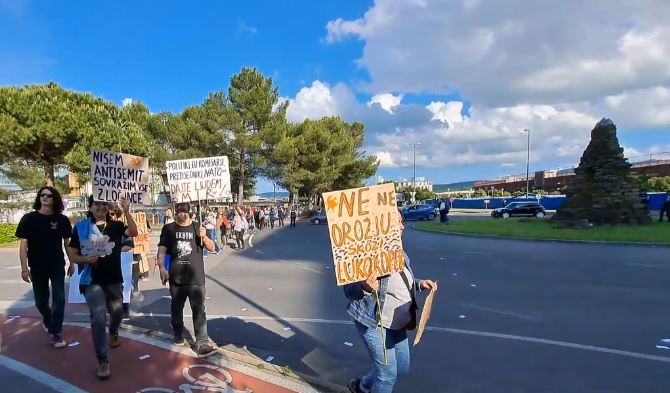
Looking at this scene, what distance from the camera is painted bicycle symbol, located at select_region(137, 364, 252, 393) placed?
3.94 m

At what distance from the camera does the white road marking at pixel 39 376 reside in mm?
3973

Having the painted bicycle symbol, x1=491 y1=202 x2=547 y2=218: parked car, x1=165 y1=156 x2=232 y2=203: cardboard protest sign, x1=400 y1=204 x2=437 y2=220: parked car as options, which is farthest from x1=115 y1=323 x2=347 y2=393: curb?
x1=491 y1=202 x2=547 y2=218: parked car

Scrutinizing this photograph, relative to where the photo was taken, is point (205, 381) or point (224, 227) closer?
point (205, 381)

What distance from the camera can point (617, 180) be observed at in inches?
854

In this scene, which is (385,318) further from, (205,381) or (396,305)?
(205,381)

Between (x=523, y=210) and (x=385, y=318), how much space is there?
35.6 meters

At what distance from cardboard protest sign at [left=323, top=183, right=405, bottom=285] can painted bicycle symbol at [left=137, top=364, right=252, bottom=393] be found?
5.20 feet

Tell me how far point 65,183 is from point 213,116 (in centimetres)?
1327

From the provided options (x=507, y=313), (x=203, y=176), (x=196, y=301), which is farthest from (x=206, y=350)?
(x=507, y=313)

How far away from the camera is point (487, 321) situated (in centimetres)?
626

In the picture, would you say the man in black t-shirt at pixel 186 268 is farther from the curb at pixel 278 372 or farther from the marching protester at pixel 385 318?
the marching protester at pixel 385 318

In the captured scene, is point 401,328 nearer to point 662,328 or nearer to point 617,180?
point 662,328

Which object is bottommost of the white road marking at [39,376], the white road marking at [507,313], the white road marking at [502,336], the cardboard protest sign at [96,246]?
the white road marking at [507,313]

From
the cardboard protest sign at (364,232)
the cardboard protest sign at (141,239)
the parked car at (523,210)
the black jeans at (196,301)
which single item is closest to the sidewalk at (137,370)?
the black jeans at (196,301)
